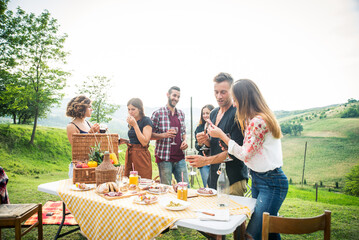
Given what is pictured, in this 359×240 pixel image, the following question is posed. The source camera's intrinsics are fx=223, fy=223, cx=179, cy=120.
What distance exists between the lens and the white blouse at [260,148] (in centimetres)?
176

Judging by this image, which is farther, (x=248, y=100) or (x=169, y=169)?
(x=169, y=169)

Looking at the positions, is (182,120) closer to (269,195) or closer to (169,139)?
(169,139)

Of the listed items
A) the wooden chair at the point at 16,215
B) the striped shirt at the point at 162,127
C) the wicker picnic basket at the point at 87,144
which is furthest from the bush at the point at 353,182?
the wooden chair at the point at 16,215

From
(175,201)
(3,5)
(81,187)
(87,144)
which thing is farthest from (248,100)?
(3,5)

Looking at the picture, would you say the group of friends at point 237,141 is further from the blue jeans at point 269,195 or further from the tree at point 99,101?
the tree at point 99,101

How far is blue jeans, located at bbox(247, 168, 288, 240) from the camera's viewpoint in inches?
71.7

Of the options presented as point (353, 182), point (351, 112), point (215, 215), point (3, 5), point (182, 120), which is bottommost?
point (353, 182)

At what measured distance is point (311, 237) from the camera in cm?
389

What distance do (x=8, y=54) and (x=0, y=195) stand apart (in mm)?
13002

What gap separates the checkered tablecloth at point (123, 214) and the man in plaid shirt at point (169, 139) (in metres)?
1.60

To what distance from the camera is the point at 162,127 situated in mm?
4086

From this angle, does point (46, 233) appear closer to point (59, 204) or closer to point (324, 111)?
point (59, 204)

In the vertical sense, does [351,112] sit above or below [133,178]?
above

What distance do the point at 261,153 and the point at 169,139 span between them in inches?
92.2
